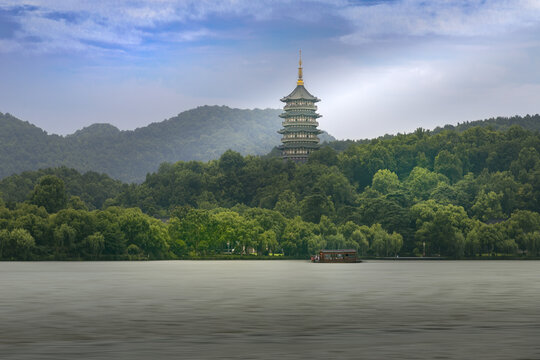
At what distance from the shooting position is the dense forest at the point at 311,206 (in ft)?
331

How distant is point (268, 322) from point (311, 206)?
A: 4542 inches

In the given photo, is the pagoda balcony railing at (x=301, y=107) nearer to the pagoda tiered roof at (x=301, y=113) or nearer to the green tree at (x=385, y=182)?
the pagoda tiered roof at (x=301, y=113)

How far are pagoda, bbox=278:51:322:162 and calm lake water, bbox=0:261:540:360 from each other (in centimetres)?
13799

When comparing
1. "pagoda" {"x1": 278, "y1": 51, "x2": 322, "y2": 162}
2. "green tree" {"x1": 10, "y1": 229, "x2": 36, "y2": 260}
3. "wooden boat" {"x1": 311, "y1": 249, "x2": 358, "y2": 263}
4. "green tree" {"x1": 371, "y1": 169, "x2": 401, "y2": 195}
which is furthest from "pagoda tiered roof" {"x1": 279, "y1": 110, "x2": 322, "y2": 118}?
"green tree" {"x1": 10, "y1": 229, "x2": 36, "y2": 260}

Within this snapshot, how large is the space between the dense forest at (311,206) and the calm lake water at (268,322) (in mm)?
54286

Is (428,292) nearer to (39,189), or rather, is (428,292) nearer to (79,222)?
(79,222)

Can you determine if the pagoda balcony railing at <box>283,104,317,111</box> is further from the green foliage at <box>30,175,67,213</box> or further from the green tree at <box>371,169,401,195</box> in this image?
the green foliage at <box>30,175,67,213</box>

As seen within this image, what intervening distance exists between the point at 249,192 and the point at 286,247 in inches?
2224

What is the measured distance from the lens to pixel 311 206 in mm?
142125

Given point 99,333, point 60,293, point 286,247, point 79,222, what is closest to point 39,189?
point 79,222

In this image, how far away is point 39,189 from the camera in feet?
394

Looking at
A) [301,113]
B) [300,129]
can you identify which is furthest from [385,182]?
[301,113]

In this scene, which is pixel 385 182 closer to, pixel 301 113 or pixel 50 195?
pixel 301 113

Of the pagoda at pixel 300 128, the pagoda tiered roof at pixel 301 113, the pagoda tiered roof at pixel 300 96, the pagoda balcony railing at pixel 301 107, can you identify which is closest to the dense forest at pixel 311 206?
the pagoda at pixel 300 128
